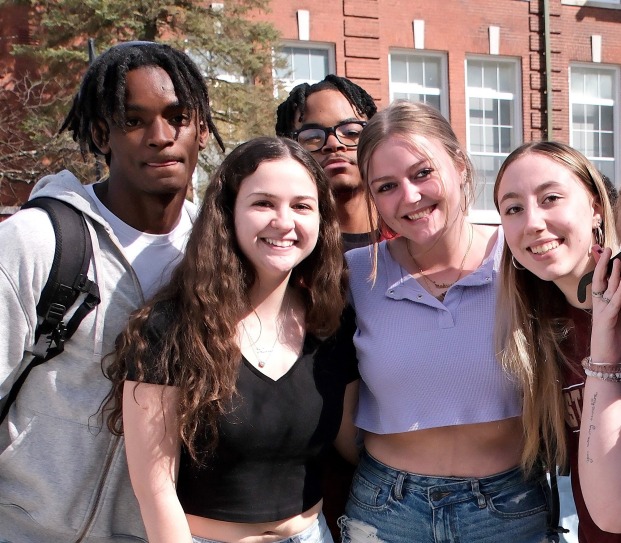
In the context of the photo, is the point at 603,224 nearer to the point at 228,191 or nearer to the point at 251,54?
the point at 228,191

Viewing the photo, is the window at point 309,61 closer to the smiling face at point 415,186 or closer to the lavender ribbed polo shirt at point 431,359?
the smiling face at point 415,186

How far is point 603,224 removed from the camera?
2.23 metres

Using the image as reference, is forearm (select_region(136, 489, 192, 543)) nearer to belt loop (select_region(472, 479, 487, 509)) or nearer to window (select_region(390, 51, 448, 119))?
belt loop (select_region(472, 479, 487, 509))

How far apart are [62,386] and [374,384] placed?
100cm

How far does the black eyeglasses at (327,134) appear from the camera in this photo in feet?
10.9

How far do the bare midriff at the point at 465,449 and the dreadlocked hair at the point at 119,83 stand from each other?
4.56 ft

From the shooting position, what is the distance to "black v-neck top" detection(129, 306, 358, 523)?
7.15 feet

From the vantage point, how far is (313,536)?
231cm

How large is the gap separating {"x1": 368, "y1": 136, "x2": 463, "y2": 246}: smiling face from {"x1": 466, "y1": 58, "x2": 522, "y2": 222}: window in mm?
12760

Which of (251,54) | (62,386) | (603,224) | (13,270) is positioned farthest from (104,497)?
(251,54)

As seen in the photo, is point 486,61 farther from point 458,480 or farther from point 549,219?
point 458,480

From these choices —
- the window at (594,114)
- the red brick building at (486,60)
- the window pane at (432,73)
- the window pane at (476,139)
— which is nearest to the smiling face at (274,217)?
the red brick building at (486,60)

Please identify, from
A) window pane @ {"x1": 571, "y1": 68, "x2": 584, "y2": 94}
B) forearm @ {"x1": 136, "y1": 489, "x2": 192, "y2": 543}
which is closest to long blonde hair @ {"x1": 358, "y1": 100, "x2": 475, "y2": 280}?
forearm @ {"x1": 136, "y1": 489, "x2": 192, "y2": 543}

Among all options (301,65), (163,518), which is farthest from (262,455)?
(301,65)
